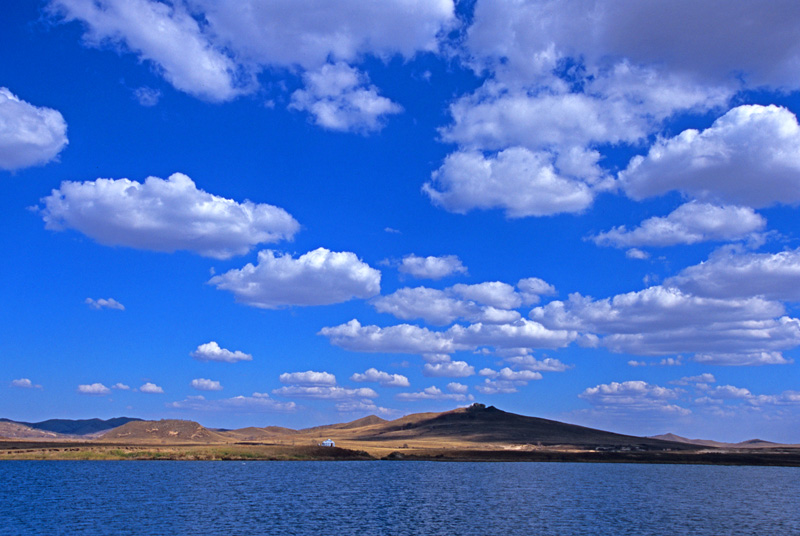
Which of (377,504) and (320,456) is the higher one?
(320,456)

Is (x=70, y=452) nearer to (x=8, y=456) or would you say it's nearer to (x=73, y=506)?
(x=8, y=456)

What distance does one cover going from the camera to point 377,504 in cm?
7425

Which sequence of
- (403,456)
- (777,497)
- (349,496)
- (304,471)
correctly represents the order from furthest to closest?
1. (403,456)
2. (304,471)
3. (777,497)
4. (349,496)

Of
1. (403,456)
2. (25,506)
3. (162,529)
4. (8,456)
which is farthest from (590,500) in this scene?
(8,456)

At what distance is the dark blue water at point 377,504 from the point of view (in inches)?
2296

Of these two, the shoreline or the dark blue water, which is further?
the shoreline

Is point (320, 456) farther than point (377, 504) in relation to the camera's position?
Yes

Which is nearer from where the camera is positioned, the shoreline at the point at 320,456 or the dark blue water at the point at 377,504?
the dark blue water at the point at 377,504

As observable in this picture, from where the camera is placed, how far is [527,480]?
11050 cm

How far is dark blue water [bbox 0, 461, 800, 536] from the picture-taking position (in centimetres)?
5831

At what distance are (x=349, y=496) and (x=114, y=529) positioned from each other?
3325 centimetres

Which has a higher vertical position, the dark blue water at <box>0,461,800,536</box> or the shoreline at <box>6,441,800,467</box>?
the shoreline at <box>6,441,800,467</box>

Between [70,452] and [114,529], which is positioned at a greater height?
[70,452]

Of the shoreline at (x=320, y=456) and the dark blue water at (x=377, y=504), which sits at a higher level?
the shoreline at (x=320, y=456)
